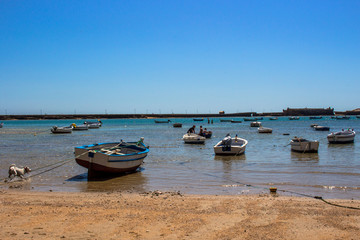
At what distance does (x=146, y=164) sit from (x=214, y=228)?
11968 mm

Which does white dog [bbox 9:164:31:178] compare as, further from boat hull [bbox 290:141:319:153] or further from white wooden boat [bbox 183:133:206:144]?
white wooden boat [bbox 183:133:206:144]

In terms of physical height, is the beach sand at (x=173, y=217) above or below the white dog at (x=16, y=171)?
below

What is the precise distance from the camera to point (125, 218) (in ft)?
27.0

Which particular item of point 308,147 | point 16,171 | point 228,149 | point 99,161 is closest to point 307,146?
point 308,147

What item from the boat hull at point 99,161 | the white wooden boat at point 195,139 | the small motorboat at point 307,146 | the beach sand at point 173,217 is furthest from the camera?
the white wooden boat at point 195,139

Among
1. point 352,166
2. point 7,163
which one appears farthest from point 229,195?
point 7,163

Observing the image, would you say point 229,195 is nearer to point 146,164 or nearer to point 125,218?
point 125,218

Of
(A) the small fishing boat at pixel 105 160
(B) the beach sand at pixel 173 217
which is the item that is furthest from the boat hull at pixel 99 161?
(B) the beach sand at pixel 173 217

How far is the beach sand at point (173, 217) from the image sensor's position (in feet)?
23.2

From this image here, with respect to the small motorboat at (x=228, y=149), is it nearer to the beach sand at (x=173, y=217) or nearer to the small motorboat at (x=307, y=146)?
the small motorboat at (x=307, y=146)

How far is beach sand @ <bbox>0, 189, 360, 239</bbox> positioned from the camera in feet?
23.2

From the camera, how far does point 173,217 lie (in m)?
8.31

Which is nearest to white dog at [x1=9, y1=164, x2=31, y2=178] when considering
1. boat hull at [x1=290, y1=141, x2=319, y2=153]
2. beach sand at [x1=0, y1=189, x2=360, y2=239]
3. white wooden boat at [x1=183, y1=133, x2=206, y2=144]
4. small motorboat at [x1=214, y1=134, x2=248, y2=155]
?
beach sand at [x1=0, y1=189, x2=360, y2=239]

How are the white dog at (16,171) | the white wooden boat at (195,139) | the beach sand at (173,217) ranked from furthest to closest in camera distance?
the white wooden boat at (195,139), the white dog at (16,171), the beach sand at (173,217)
